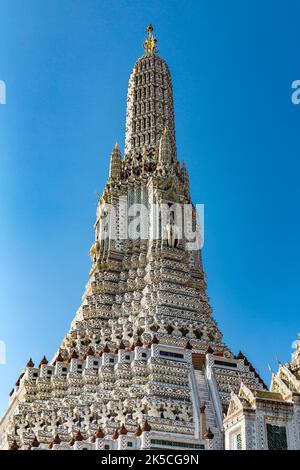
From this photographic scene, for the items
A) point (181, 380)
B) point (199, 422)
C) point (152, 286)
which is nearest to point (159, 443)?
point (199, 422)

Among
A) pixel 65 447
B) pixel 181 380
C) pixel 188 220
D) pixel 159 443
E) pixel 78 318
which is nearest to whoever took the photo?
pixel 159 443

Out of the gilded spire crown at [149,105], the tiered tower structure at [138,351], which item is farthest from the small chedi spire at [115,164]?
the gilded spire crown at [149,105]

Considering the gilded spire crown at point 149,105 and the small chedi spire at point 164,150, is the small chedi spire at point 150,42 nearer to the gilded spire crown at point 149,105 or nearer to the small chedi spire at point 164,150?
the gilded spire crown at point 149,105

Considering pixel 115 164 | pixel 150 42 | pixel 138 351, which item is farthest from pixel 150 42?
pixel 138 351

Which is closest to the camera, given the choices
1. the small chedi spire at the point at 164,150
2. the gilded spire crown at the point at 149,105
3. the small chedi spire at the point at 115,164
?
the small chedi spire at the point at 164,150

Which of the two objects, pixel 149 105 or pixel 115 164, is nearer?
pixel 115 164

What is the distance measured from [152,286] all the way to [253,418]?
28079 millimetres

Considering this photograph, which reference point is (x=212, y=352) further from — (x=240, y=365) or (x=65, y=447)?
(x=65, y=447)

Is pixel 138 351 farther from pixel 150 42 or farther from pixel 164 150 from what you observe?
pixel 150 42

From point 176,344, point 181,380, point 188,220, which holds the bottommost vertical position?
point 181,380

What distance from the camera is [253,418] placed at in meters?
46.5

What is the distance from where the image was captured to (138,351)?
62344mm

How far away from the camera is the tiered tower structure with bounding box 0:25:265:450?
5625 centimetres

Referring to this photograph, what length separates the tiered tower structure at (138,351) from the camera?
5625 cm
